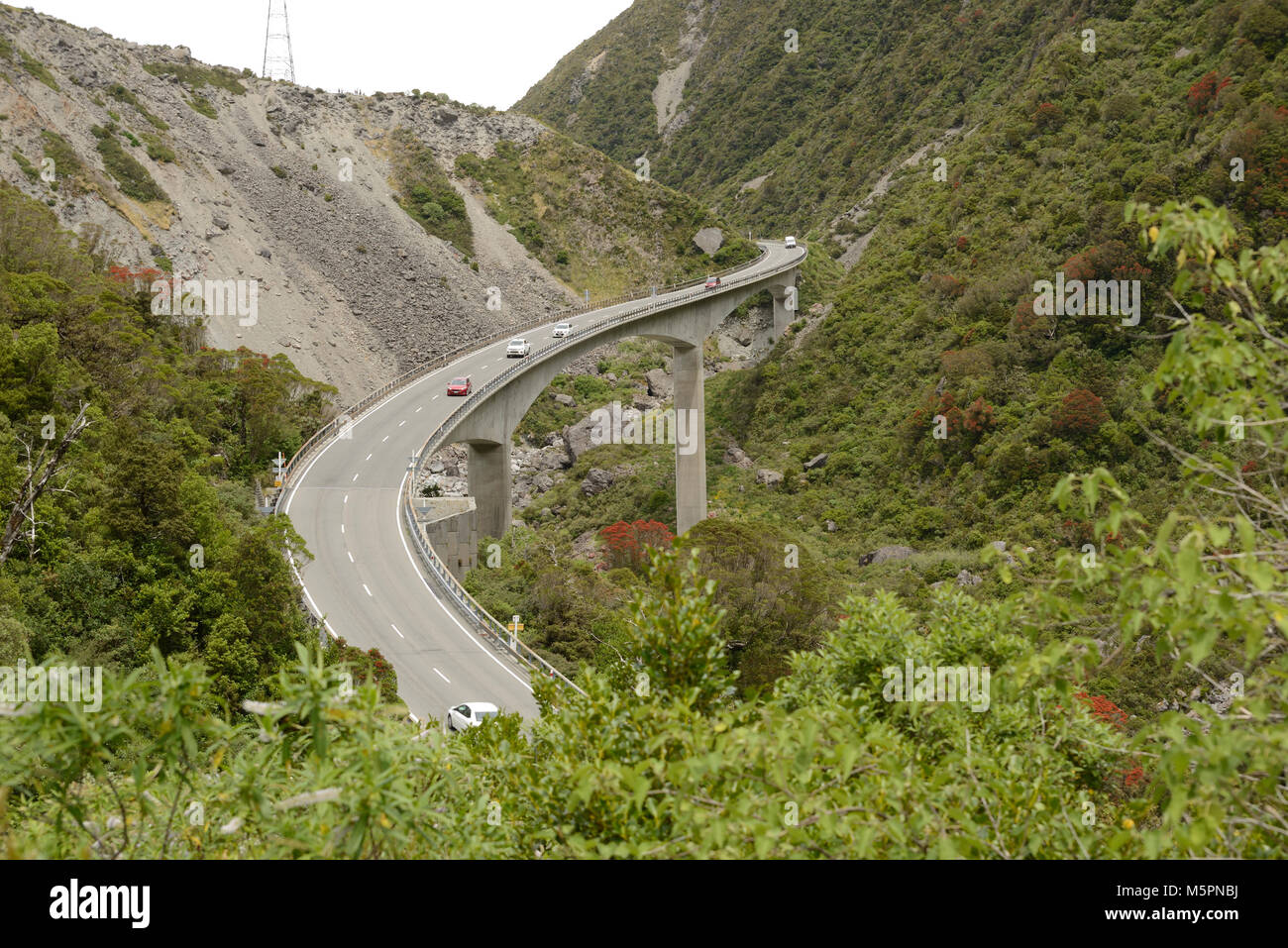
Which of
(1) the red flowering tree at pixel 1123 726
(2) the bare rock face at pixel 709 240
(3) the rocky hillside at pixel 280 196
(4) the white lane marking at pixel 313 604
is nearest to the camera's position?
(1) the red flowering tree at pixel 1123 726

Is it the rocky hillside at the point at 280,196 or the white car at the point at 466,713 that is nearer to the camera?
the white car at the point at 466,713

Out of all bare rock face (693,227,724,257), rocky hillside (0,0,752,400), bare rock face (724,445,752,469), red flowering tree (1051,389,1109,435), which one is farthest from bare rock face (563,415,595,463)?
red flowering tree (1051,389,1109,435)

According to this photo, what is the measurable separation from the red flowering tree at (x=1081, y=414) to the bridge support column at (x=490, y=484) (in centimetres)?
2779

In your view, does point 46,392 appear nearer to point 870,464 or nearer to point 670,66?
point 870,464

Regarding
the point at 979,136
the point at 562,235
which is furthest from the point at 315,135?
the point at 979,136

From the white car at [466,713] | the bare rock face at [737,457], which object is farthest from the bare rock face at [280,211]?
the white car at [466,713]

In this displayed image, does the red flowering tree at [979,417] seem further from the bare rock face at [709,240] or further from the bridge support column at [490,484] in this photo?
the bare rock face at [709,240]

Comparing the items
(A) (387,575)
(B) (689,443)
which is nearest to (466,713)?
(A) (387,575)

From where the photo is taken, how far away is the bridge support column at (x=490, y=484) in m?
51.2

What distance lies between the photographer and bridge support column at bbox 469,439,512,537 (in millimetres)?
51188

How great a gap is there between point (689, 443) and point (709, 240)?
3821 cm

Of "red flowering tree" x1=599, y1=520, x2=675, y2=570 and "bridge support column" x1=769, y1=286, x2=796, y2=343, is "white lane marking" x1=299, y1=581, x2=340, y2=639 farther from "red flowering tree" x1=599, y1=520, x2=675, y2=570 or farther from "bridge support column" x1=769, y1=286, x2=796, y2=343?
"bridge support column" x1=769, y1=286, x2=796, y2=343

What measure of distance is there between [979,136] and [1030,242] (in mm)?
20665

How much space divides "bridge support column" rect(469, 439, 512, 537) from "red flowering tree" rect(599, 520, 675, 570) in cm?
589
